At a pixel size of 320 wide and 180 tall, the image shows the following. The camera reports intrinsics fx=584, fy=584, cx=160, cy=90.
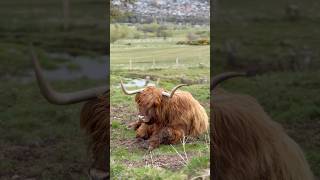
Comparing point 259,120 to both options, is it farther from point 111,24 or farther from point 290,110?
point 111,24

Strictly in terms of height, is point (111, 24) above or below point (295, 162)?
above

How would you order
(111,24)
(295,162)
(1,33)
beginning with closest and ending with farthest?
1. (111,24)
2. (295,162)
3. (1,33)

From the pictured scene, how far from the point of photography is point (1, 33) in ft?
12.8

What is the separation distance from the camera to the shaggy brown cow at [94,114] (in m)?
3.58

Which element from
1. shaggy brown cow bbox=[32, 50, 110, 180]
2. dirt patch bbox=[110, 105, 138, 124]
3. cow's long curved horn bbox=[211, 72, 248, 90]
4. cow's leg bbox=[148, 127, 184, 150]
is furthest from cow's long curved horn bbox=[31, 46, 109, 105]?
cow's long curved horn bbox=[211, 72, 248, 90]

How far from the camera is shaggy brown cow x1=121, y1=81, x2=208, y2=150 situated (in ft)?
11.4

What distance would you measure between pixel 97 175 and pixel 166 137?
542mm

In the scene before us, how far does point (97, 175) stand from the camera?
12.2 ft

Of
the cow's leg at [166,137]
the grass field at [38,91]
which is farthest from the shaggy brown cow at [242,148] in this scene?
the grass field at [38,91]

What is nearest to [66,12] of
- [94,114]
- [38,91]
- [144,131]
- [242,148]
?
[38,91]

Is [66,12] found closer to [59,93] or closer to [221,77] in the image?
[59,93]

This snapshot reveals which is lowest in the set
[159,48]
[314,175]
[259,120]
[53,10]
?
[314,175]

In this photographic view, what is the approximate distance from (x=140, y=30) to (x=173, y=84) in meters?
0.38

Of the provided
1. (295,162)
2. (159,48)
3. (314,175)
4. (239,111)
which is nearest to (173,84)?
(159,48)
